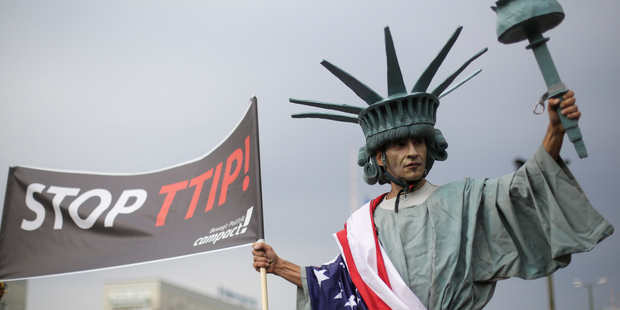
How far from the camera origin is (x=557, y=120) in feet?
14.7

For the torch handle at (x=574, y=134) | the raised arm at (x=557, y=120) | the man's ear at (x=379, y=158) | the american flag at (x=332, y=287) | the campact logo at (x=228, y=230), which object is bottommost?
the american flag at (x=332, y=287)

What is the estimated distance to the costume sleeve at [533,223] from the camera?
15.0 ft

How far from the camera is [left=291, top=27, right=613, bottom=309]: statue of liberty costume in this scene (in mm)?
4680

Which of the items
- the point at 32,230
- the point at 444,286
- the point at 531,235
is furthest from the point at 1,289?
the point at 531,235

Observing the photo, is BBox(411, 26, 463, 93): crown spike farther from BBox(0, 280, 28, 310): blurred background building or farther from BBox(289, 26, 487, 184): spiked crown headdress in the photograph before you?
BBox(0, 280, 28, 310): blurred background building

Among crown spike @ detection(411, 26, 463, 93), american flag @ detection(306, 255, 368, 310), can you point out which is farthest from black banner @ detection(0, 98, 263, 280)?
crown spike @ detection(411, 26, 463, 93)

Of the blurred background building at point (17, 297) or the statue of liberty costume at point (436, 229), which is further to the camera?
the blurred background building at point (17, 297)

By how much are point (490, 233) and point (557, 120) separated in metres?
1.03

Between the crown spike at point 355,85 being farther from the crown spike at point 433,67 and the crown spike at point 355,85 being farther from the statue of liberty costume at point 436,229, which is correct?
the crown spike at point 433,67

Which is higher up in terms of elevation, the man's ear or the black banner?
the black banner

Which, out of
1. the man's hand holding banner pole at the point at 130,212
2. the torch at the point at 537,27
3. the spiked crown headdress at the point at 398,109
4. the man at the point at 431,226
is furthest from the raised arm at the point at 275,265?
the torch at the point at 537,27

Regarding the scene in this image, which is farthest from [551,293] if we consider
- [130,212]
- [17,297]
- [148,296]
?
[148,296]

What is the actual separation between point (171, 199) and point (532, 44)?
4049mm

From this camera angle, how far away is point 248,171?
21.0ft
